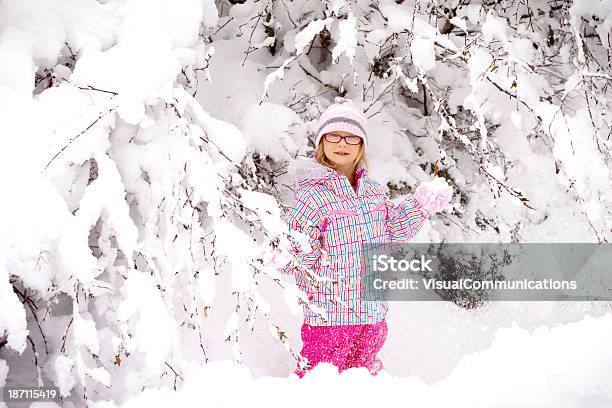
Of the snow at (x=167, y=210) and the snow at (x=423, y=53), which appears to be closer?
the snow at (x=167, y=210)

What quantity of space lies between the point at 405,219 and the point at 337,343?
0.72 metres

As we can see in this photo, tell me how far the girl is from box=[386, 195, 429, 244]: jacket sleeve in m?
0.04

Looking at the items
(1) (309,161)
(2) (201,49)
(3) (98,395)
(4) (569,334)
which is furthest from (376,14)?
(3) (98,395)

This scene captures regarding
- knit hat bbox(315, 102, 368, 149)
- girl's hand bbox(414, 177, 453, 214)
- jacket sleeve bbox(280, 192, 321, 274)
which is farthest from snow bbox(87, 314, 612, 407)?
knit hat bbox(315, 102, 368, 149)

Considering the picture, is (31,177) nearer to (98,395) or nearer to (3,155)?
(3,155)

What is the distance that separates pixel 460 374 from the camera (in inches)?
52.0

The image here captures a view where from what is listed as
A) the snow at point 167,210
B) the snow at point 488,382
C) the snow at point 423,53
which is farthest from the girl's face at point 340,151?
the snow at point 488,382

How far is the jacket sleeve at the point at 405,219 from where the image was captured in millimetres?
2566

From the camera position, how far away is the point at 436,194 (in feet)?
8.20

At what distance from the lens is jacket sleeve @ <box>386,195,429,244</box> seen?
2.57 m

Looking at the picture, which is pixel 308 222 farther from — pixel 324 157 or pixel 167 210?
pixel 167 210

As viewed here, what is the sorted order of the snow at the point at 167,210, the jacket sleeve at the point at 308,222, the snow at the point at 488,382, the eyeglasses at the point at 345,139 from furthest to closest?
the eyeglasses at the point at 345,139 → the jacket sleeve at the point at 308,222 → the snow at the point at 167,210 → the snow at the point at 488,382

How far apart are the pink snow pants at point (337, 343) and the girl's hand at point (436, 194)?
2.21 feet

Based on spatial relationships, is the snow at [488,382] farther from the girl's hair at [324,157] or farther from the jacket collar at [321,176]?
the girl's hair at [324,157]
